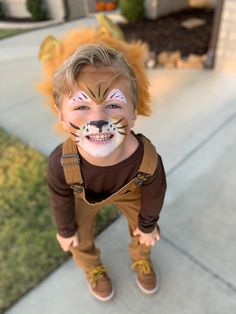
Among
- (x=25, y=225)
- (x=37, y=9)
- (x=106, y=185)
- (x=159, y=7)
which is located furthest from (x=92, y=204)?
(x=37, y=9)

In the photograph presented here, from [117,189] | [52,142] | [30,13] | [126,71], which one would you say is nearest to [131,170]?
[117,189]

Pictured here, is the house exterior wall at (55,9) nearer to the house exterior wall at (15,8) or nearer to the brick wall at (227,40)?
the house exterior wall at (15,8)

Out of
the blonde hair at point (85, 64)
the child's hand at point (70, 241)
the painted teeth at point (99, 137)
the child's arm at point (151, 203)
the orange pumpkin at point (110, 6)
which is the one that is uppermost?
the blonde hair at point (85, 64)

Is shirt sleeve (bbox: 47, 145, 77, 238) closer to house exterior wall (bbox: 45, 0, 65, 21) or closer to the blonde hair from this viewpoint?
the blonde hair

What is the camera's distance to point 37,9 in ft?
25.0

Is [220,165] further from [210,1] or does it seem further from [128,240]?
[210,1]

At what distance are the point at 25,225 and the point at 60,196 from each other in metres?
0.90

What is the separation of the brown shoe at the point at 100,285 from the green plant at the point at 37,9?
7.22m

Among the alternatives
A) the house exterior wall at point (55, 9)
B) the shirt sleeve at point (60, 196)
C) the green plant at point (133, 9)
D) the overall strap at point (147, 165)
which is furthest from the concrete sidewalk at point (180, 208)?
the house exterior wall at point (55, 9)

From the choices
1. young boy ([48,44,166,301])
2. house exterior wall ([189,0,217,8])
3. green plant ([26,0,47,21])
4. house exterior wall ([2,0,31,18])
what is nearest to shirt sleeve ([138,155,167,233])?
young boy ([48,44,166,301])

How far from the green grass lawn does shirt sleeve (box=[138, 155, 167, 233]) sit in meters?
0.70

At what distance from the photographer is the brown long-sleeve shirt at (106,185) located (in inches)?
58.1

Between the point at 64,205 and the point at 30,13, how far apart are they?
7.39 meters

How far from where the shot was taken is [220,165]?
281 cm
